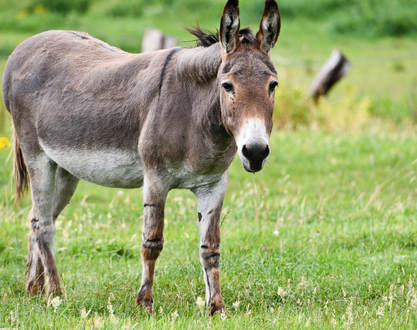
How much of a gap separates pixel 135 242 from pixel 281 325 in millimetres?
2652

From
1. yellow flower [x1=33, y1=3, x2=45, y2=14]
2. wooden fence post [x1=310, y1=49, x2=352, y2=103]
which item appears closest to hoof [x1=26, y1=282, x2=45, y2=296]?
wooden fence post [x1=310, y1=49, x2=352, y2=103]

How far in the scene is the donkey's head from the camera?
2.97 meters

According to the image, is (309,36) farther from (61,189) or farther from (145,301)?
(145,301)

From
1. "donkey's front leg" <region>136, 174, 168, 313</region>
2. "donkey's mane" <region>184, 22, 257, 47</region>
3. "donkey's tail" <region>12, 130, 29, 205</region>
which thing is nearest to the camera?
"donkey's mane" <region>184, 22, 257, 47</region>

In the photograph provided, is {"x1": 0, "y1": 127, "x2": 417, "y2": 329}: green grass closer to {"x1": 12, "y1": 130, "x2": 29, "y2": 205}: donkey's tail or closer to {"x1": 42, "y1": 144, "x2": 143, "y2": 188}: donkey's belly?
{"x1": 12, "y1": 130, "x2": 29, "y2": 205}: donkey's tail

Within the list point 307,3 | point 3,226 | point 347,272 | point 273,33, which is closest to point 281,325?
point 347,272

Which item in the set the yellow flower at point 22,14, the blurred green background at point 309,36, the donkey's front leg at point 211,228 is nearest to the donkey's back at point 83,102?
the donkey's front leg at point 211,228

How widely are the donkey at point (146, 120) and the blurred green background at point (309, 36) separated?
7147 mm

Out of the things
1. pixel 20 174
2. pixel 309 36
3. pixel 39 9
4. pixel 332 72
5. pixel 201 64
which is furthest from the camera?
pixel 39 9

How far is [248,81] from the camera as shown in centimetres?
310

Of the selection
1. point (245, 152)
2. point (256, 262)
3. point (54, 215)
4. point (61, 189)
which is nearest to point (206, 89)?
point (245, 152)

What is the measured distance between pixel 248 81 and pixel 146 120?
0.94 meters

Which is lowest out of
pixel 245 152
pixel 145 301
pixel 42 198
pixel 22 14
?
pixel 145 301

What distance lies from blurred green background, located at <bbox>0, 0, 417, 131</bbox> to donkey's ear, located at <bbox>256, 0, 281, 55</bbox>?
25.8 ft
